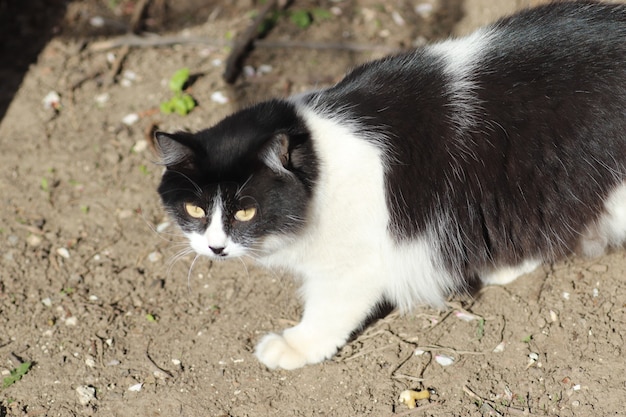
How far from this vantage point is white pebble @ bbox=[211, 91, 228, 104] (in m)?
4.17

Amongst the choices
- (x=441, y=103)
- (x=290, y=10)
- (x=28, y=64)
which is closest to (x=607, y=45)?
(x=441, y=103)

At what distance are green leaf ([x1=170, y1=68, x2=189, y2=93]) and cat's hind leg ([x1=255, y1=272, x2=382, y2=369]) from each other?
1.79 meters

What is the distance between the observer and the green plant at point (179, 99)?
4.09 meters

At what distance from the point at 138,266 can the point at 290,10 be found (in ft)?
7.09

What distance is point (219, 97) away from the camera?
4191 millimetres

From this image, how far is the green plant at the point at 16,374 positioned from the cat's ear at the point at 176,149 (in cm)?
111

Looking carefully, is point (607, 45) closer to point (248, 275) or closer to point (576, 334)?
point (576, 334)

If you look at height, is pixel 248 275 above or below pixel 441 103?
below

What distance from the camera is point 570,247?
2.88 meters

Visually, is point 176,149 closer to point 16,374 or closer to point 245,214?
point 245,214

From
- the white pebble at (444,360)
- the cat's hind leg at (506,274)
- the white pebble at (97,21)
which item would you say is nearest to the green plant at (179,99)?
the white pebble at (97,21)

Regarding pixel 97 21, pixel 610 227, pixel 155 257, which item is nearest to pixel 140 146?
pixel 155 257

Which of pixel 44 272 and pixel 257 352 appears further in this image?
pixel 44 272

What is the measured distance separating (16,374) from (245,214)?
4.06 ft
